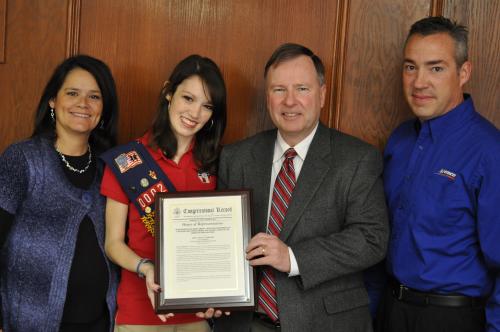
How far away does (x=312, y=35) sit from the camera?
81.1 inches

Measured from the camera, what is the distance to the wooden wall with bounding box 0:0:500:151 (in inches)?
78.5

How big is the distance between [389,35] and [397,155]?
1.75 feet

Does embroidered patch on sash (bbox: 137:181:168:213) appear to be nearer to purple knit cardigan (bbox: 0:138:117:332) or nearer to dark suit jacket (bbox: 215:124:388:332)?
purple knit cardigan (bbox: 0:138:117:332)

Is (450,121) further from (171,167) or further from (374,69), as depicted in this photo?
(171,167)

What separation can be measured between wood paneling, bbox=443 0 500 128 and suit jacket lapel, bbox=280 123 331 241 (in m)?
0.66

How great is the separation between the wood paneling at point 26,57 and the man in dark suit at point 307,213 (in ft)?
3.32

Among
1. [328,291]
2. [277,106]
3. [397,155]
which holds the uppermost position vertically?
[277,106]

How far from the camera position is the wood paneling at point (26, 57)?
221cm

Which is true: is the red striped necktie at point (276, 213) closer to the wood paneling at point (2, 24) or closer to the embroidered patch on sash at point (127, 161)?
the embroidered patch on sash at point (127, 161)

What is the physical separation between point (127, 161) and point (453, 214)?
105 centimetres

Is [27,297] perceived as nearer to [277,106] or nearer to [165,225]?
[165,225]

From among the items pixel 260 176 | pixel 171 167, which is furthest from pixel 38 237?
pixel 260 176

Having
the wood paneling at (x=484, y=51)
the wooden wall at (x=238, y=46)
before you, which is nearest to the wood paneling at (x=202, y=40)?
the wooden wall at (x=238, y=46)

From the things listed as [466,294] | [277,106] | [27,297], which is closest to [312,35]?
[277,106]
